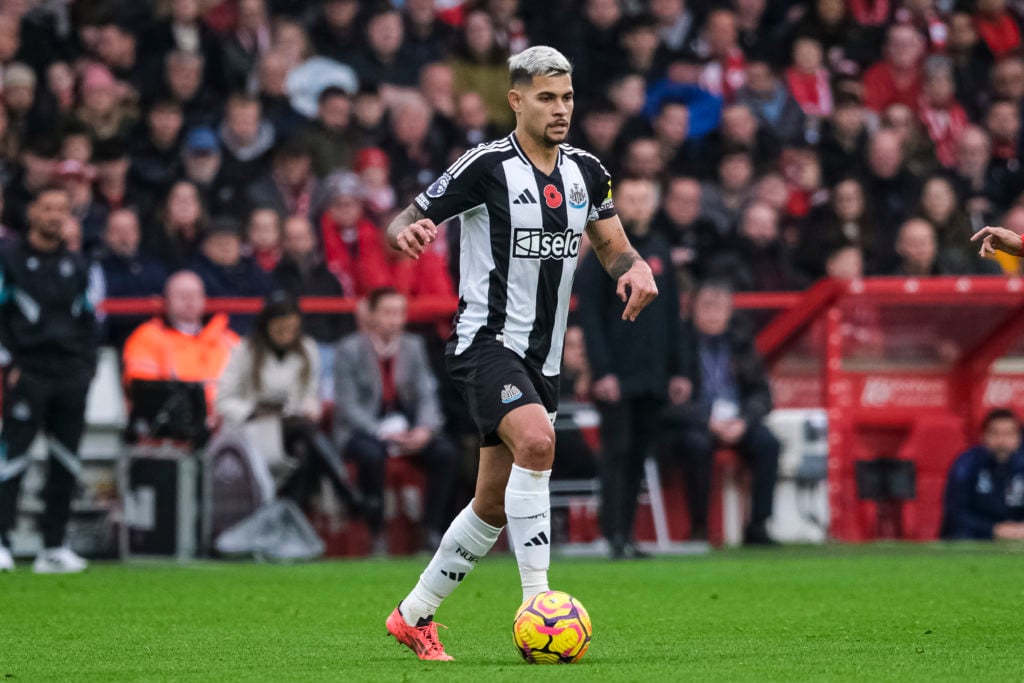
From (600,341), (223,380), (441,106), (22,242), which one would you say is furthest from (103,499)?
(441,106)

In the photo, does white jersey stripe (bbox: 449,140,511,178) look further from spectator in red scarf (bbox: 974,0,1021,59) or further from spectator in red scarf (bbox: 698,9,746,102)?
spectator in red scarf (bbox: 974,0,1021,59)

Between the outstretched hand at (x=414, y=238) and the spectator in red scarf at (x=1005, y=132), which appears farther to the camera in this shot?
the spectator in red scarf at (x=1005, y=132)

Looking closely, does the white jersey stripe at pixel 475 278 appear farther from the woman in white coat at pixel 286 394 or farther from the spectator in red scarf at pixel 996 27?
the spectator in red scarf at pixel 996 27

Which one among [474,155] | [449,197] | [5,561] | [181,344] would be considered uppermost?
[474,155]

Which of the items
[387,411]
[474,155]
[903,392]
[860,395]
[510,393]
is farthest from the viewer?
[903,392]

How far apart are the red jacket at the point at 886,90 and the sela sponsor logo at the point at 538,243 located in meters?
12.8

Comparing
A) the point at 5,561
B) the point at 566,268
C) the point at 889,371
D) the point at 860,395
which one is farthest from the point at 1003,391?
the point at 566,268

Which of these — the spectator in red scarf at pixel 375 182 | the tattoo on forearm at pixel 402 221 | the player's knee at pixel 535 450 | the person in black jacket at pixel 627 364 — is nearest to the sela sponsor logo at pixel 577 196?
the tattoo on forearm at pixel 402 221

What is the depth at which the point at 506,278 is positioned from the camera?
723 cm

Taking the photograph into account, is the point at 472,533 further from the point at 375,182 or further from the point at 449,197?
the point at 375,182

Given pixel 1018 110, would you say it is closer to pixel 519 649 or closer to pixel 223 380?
pixel 223 380

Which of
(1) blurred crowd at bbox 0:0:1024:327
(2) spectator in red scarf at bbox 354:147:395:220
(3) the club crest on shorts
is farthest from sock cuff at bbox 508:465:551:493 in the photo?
(2) spectator in red scarf at bbox 354:147:395:220

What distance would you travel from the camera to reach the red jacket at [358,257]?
1541 cm

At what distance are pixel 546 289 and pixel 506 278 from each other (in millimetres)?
170
